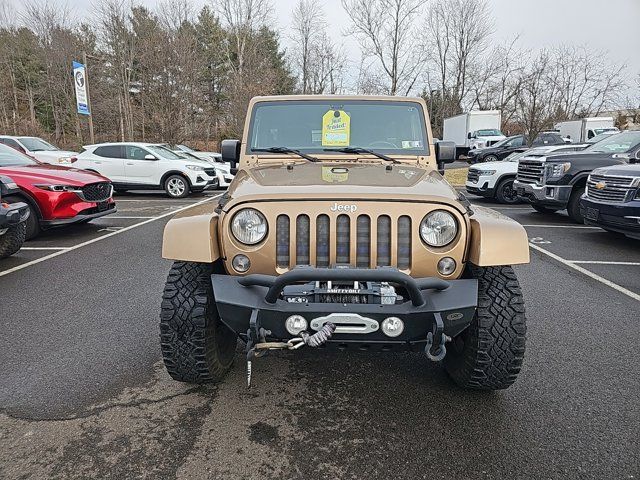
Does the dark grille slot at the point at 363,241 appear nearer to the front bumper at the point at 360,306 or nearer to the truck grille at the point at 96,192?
the front bumper at the point at 360,306

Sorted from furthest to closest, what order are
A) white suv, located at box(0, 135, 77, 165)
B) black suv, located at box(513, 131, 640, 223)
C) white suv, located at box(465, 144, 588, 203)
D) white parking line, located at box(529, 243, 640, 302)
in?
white suv, located at box(0, 135, 77, 165), white suv, located at box(465, 144, 588, 203), black suv, located at box(513, 131, 640, 223), white parking line, located at box(529, 243, 640, 302)

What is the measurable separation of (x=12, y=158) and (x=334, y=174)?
23.4 ft

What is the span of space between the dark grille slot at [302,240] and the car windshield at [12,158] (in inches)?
275

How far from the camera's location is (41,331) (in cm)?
368

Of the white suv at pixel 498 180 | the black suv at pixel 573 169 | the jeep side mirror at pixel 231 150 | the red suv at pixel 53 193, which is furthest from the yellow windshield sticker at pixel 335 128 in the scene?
the white suv at pixel 498 180

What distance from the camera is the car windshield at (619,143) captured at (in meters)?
8.59

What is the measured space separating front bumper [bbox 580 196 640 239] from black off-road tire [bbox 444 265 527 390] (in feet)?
16.2

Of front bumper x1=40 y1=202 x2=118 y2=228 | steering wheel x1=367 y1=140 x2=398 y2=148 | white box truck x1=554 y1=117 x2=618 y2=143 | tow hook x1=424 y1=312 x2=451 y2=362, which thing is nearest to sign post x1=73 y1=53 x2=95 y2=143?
front bumper x1=40 y1=202 x2=118 y2=228

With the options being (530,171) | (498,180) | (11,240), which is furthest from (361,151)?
(498,180)

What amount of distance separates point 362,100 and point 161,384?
2.55 m

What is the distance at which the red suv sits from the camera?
684 cm

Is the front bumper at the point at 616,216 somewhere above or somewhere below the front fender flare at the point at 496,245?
below

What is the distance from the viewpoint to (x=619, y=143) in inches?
351

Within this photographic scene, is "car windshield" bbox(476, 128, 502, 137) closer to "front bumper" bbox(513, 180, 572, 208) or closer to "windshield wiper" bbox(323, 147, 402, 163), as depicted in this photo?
"front bumper" bbox(513, 180, 572, 208)
